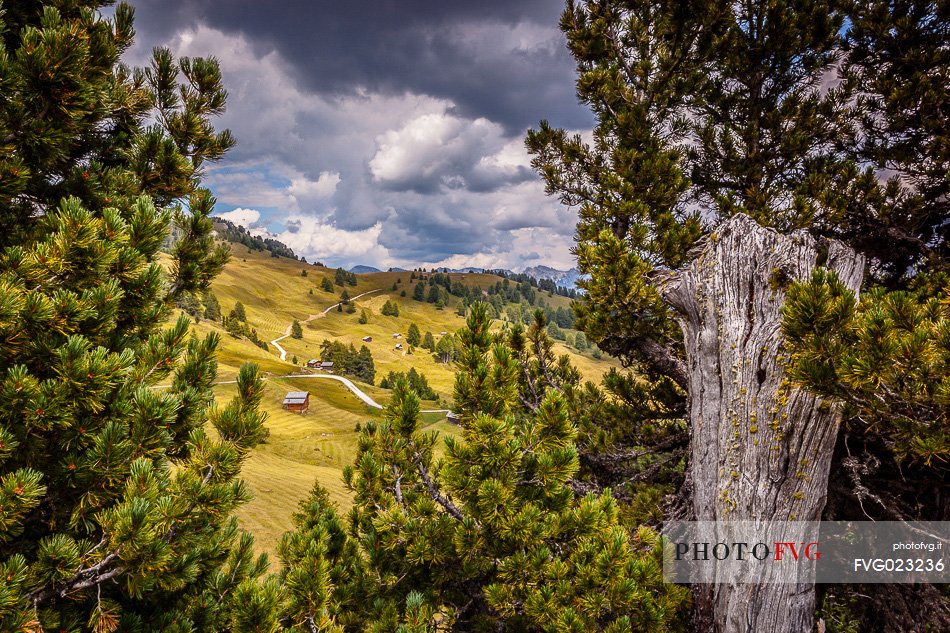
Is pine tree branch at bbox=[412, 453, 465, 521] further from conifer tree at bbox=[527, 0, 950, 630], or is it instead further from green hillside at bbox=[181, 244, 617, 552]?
conifer tree at bbox=[527, 0, 950, 630]

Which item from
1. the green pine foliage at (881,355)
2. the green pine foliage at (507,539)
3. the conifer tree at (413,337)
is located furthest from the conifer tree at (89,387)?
the conifer tree at (413,337)

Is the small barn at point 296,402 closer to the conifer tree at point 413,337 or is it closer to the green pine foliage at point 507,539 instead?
the green pine foliage at point 507,539

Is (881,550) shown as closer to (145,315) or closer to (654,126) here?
(654,126)

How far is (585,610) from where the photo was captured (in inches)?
141

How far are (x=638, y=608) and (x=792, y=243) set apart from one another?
4.57m

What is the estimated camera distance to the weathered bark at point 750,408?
424cm

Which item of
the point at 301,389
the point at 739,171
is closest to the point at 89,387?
the point at 739,171
